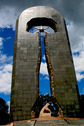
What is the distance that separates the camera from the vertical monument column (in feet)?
29.1

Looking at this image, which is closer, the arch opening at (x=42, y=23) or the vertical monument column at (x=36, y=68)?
the vertical monument column at (x=36, y=68)

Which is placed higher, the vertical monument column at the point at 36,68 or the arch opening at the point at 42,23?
the arch opening at the point at 42,23

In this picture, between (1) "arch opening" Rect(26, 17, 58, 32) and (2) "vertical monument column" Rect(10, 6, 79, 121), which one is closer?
→ (2) "vertical monument column" Rect(10, 6, 79, 121)

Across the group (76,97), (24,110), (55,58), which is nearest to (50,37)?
(55,58)

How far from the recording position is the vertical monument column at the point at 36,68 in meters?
8.87

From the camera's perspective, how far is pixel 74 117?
849cm

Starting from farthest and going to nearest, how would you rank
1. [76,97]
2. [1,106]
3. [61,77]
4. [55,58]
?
[1,106] → [55,58] → [61,77] → [76,97]

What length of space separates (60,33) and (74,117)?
8280 mm

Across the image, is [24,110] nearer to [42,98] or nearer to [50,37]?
[50,37]

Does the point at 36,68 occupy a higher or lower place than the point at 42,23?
lower

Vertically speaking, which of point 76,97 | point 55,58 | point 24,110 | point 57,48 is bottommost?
point 24,110

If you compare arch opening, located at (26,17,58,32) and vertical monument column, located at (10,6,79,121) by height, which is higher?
arch opening, located at (26,17,58,32)

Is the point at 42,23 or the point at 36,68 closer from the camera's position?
the point at 36,68

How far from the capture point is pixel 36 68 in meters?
10.2
